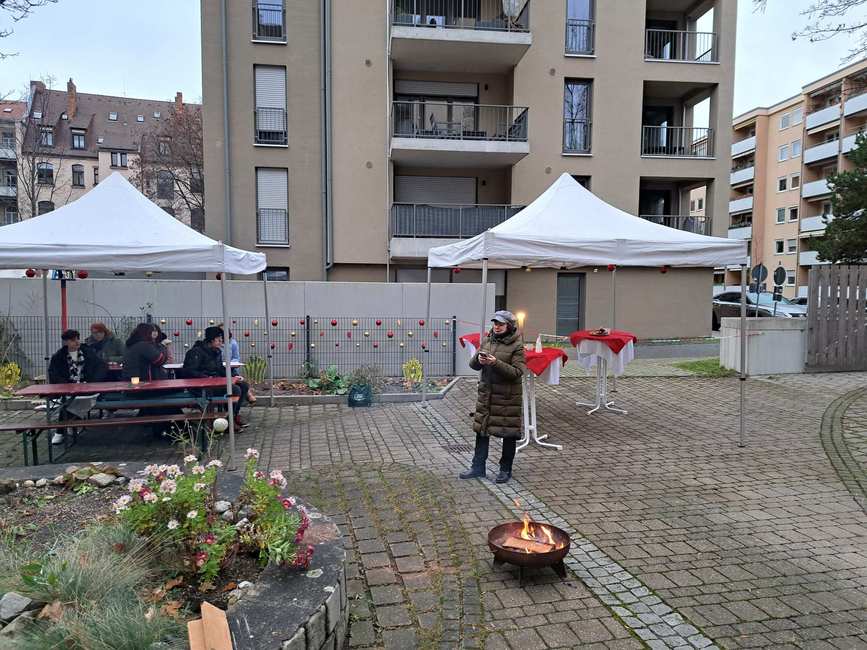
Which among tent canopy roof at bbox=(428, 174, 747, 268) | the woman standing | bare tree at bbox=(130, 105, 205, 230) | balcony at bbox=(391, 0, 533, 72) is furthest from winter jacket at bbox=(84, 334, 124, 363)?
bare tree at bbox=(130, 105, 205, 230)

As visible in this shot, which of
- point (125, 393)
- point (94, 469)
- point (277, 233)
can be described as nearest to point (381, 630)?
point (94, 469)

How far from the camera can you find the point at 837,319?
1266cm

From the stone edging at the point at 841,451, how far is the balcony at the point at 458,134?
1238cm

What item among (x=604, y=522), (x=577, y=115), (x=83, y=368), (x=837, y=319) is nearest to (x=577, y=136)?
(x=577, y=115)

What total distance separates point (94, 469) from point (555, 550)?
144 inches

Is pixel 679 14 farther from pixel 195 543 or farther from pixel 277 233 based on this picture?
pixel 195 543

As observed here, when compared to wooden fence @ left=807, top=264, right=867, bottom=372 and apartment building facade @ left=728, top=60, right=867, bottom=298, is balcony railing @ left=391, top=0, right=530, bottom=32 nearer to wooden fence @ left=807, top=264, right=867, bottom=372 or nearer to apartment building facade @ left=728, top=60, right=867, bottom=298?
wooden fence @ left=807, top=264, right=867, bottom=372

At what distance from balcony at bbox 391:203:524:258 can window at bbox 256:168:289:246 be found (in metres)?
3.58

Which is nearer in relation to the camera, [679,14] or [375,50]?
[375,50]

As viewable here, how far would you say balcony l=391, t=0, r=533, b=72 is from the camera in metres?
18.4

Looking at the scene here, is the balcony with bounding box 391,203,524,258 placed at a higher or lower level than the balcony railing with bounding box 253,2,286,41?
lower

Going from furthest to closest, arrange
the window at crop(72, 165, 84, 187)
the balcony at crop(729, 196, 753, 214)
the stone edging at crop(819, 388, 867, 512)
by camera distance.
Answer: the balcony at crop(729, 196, 753, 214), the window at crop(72, 165, 84, 187), the stone edging at crop(819, 388, 867, 512)

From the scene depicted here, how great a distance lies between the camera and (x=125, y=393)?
7762 mm

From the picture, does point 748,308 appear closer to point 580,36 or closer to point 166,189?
point 580,36
